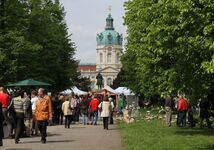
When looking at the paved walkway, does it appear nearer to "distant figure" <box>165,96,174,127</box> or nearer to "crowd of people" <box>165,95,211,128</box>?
"crowd of people" <box>165,95,211,128</box>

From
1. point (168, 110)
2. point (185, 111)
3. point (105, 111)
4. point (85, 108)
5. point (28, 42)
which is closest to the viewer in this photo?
point (105, 111)

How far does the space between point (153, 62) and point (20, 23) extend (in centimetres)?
2391

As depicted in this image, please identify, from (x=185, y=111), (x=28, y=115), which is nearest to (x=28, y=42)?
(x=185, y=111)

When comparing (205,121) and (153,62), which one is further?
(205,121)

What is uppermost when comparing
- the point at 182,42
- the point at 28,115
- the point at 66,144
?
the point at 182,42

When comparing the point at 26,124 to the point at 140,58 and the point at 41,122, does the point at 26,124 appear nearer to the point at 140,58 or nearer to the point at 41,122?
the point at 41,122

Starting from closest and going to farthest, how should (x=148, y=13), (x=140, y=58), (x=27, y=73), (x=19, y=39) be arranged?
1. (x=148, y=13)
2. (x=140, y=58)
3. (x=19, y=39)
4. (x=27, y=73)

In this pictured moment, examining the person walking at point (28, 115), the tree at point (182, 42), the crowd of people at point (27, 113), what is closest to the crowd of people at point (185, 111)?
the crowd of people at point (27, 113)

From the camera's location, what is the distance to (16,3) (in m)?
45.8

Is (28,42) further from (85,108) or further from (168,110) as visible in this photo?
(168,110)

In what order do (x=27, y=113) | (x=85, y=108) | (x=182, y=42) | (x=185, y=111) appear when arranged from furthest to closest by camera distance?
(x=85, y=108)
(x=185, y=111)
(x=27, y=113)
(x=182, y=42)

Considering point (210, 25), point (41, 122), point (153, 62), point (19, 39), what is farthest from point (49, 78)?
point (210, 25)

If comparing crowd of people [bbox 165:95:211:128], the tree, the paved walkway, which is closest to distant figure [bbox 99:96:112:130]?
crowd of people [bbox 165:95:211:128]

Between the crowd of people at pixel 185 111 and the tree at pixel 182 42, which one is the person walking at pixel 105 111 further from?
the tree at pixel 182 42
